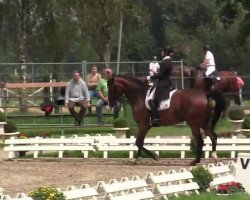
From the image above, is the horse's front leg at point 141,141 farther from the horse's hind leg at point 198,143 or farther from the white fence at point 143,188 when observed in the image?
the white fence at point 143,188

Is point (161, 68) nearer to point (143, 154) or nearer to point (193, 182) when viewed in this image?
point (143, 154)

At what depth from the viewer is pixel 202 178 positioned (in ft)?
51.2

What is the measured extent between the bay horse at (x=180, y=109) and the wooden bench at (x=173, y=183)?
5.06 m

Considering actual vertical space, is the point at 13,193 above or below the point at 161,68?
below

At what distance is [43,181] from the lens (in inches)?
711

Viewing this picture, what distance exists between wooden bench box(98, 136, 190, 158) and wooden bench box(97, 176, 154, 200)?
26.5ft

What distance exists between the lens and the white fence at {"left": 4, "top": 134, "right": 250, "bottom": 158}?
877 inches

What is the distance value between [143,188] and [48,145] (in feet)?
31.0

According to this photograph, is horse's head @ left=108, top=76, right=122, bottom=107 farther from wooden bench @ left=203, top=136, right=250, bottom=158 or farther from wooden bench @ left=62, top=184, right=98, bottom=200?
wooden bench @ left=62, top=184, right=98, bottom=200

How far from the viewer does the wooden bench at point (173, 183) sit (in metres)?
14.9

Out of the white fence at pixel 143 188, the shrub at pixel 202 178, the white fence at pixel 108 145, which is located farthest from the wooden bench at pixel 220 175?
the white fence at pixel 108 145

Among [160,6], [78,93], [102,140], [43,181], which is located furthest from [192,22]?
[43,181]

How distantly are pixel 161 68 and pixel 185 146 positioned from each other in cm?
256

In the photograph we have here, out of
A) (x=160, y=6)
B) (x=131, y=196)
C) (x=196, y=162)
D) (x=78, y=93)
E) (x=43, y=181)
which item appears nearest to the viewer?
(x=131, y=196)
